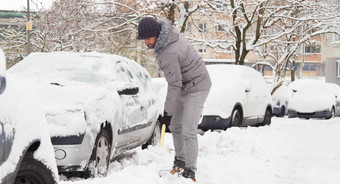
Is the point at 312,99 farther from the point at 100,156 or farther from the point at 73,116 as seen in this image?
the point at 73,116

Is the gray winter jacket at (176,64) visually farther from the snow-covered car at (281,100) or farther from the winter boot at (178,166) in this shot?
the snow-covered car at (281,100)

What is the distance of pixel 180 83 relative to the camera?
18.5 ft

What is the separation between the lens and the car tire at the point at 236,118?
38.9 feet

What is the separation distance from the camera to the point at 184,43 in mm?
5785

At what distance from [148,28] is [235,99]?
6.68 metres

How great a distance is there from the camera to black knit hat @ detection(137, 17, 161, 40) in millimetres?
5484

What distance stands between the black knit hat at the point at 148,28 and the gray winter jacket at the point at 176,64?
88 mm

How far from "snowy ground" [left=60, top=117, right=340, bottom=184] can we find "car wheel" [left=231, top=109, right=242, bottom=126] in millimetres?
494

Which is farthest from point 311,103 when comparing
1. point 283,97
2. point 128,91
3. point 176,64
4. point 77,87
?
point 176,64

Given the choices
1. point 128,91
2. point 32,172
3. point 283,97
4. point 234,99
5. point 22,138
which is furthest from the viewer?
point 283,97

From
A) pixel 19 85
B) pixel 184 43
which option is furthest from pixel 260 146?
pixel 19 85

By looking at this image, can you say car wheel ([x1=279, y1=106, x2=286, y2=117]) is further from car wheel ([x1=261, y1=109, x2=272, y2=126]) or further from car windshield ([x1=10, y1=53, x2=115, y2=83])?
car windshield ([x1=10, y1=53, x2=115, y2=83])

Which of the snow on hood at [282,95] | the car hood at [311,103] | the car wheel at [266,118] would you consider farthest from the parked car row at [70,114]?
the snow on hood at [282,95]

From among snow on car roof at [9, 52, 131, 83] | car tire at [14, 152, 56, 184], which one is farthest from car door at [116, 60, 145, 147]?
car tire at [14, 152, 56, 184]
